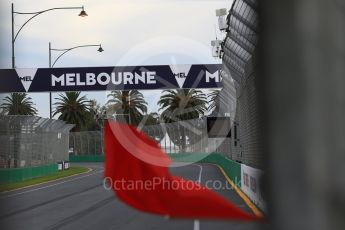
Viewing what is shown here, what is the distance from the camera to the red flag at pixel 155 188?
155cm

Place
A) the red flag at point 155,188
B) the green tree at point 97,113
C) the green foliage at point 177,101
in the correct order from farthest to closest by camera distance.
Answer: the green foliage at point 177,101 < the green tree at point 97,113 < the red flag at point 155,188

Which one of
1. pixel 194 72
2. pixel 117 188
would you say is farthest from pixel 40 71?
pixel 117 188

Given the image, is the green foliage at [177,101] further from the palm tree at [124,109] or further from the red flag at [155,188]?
the red flag at [155,188]

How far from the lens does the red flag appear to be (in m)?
1.55

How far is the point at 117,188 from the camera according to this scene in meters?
1.63

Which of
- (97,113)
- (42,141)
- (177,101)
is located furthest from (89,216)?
(42,141)

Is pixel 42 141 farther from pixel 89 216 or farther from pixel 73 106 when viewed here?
pixel 89 216

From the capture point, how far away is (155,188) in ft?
5.33

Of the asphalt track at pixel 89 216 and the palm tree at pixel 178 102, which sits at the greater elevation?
the palm tree at pixel 178 102

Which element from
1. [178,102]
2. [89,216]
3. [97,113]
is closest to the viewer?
[97,113]

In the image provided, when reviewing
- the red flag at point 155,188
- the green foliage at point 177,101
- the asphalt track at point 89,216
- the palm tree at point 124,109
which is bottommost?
the asphalt track at point 89,216

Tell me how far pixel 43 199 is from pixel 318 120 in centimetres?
1614

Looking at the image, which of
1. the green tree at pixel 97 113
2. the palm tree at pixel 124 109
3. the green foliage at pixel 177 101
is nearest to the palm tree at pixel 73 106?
the green tree at pixel 97 113

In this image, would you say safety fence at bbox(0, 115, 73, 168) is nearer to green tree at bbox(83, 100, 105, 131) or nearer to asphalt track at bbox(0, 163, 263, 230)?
green tree at bbox(83, 100, 105, 131)
